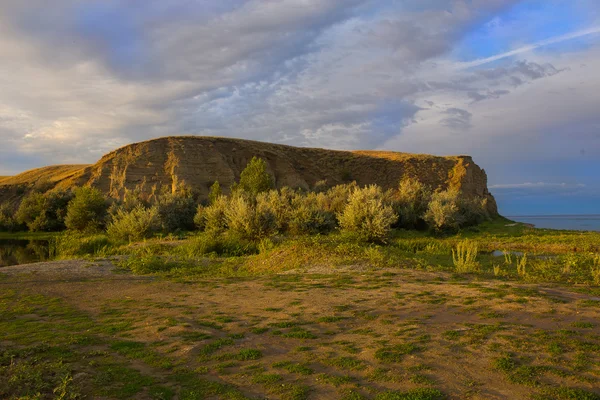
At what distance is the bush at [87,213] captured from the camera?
1281 inches

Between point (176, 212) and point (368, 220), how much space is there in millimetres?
19476

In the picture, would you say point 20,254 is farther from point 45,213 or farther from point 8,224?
point 8,224

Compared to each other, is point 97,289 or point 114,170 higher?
point 114,170

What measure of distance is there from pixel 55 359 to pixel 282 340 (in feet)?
8.88

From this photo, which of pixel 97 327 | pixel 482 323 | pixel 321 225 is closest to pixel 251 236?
pixel 321 225

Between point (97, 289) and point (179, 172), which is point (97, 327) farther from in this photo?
point (179, 172)

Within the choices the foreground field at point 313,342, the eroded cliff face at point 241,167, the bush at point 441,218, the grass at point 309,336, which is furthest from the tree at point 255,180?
the foreground field at point 313,342

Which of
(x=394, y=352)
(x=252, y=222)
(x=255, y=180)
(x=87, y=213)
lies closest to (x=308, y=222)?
(x=252, y=222)

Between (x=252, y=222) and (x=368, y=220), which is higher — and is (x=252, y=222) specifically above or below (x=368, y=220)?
below

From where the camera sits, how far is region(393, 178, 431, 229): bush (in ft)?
92.8

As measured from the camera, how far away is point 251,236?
19.5 meters

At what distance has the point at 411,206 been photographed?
28922mm

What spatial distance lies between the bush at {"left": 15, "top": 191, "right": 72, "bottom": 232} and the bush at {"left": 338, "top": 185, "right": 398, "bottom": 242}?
2875cm

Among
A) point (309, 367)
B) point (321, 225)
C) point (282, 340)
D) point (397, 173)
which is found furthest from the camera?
point (397, 173)
